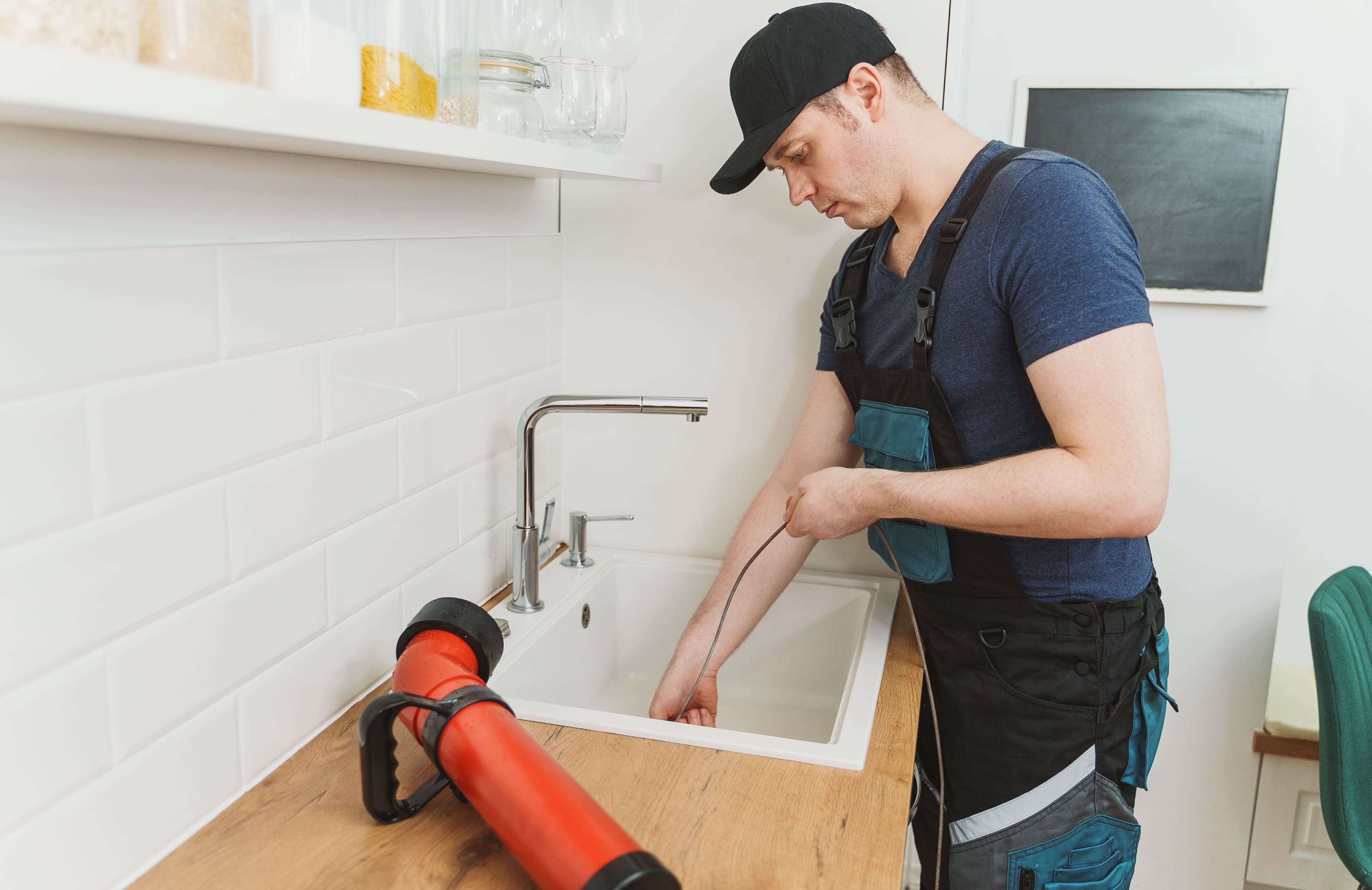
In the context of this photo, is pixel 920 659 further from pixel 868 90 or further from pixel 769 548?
pixel 868 90

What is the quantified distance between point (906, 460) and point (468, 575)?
63 centimetres

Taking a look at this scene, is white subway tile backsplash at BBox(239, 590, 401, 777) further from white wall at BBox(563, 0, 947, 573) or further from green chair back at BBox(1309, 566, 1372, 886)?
green chair back at BBox(1309, 566, 1372, 886)

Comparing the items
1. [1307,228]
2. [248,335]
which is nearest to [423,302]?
[248,335]

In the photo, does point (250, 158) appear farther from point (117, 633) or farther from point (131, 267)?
point (117, 633)

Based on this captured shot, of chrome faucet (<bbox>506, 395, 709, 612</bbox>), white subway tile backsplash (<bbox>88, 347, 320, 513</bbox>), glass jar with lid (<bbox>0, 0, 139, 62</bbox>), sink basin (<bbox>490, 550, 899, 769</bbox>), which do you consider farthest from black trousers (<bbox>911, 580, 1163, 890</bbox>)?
glass jar with lid (<bbox>0, 0, 139, 62</bbox>)

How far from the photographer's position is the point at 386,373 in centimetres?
116

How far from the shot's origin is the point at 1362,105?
1567 millimetres

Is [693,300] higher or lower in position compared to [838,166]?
lower

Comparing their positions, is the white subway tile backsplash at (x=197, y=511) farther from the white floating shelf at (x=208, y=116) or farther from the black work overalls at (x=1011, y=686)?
the black work overalls at (x=1011, y=686)

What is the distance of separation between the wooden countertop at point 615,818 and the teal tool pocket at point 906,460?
292 millimetres

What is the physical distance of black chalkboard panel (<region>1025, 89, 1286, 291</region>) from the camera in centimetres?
154

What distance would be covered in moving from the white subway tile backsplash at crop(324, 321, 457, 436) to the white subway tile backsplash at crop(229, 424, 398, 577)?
0.09 feet

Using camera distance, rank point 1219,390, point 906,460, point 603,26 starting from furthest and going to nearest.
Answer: point 1219,390
point 603,26
point 906,460

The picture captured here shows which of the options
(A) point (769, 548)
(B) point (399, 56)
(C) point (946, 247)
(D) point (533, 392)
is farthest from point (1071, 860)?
(B) point (399, 56)
